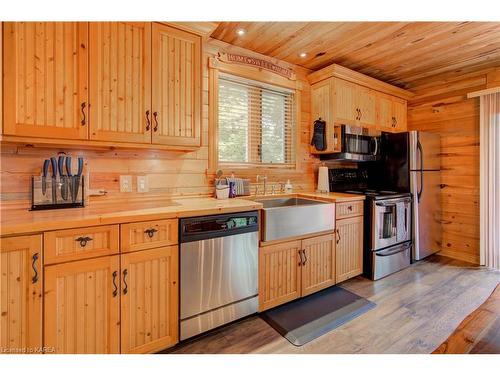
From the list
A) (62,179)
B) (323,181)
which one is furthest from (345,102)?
(62,179)

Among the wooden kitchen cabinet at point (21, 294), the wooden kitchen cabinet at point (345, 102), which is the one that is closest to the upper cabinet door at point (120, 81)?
the wooden kitchen cabinet at point (21, 294)

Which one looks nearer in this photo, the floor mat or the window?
the floor mat

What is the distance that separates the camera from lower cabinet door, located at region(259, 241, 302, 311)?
80.2 inches

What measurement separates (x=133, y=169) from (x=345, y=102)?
249 centimetres

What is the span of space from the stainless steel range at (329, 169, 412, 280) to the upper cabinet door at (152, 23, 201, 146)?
6.79 feet

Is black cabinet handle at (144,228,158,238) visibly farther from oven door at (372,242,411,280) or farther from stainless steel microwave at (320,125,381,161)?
oven door at (372,242,411,280)

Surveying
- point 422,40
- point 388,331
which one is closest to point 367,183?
point 422,40

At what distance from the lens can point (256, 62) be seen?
2.63 meters

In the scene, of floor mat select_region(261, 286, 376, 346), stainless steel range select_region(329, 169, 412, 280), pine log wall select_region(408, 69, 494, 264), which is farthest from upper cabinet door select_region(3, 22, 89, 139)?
pine log wall select_region(408, 69, 494, 264)

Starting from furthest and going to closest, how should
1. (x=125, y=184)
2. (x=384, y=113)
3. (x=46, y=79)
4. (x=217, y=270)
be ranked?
(x=384, y=113) → (x=125, y=184) → (x=217, y=270) → (x=46, y=79)

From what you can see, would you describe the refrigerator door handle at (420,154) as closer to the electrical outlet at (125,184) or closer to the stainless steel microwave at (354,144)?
the stainless steel microwave at (354,144)

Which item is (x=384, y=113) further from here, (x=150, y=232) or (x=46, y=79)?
(x=46, y=79)

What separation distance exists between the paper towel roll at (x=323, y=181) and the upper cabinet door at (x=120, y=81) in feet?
6.95

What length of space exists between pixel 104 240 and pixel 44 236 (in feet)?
0.90
